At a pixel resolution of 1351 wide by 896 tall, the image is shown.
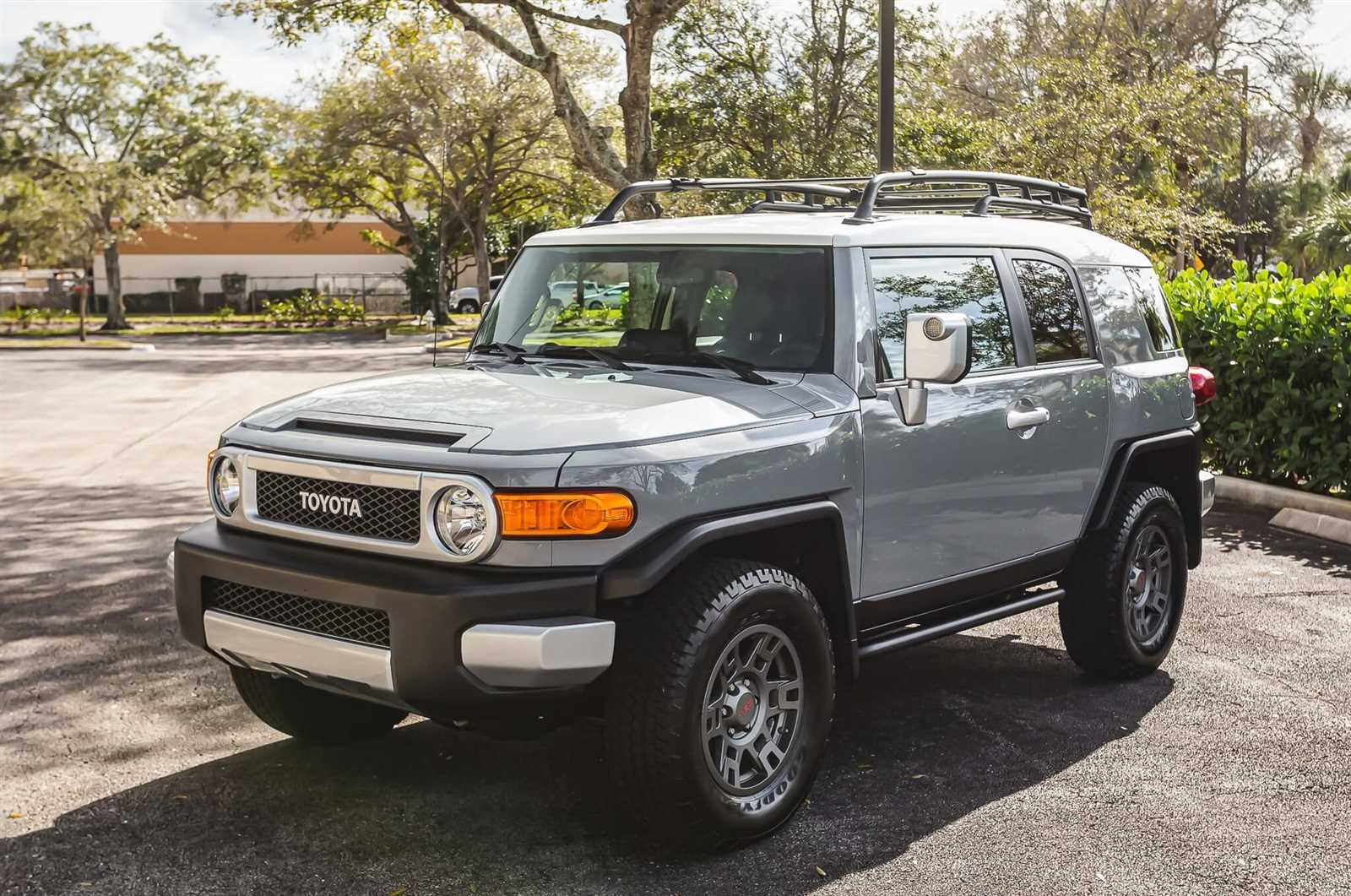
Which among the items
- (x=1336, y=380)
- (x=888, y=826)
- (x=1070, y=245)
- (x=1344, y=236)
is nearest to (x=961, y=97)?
(x=1344, y=236)

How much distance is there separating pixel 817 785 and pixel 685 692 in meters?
1.20

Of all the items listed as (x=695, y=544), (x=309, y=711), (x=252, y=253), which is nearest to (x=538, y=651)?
(x=695, y=544)

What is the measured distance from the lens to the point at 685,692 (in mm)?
4203

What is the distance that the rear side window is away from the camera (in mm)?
6633

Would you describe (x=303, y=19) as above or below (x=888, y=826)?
above

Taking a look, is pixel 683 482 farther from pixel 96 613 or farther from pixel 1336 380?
pixel 1336 380

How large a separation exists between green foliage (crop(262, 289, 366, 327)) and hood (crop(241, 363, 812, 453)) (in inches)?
1787

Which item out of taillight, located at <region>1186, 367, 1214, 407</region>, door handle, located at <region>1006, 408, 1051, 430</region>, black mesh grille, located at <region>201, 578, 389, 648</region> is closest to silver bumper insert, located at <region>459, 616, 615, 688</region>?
black mesh grille, located at <region>201, 578, 389, 648</region>

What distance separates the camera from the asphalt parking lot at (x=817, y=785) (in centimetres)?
438

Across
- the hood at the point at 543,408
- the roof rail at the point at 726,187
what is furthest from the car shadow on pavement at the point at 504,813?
the roof rail at the point at 726,187

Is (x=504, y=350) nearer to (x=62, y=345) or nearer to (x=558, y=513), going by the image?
(x=558, y=513)

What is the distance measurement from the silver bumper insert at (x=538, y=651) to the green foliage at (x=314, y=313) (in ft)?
153

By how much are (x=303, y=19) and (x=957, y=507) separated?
1726 centimetres

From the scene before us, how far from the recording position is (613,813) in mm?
4848
